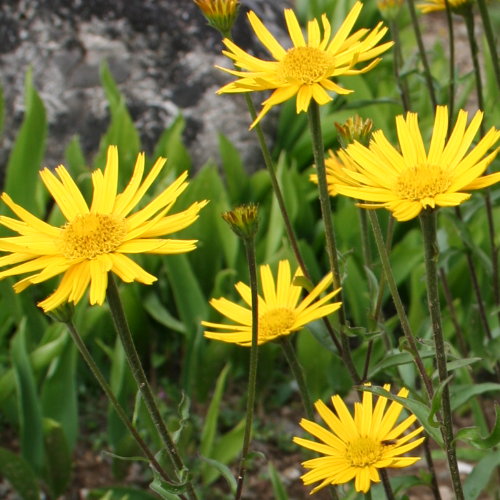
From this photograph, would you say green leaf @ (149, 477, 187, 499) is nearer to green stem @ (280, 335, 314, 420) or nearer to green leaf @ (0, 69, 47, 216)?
green stem @ (280, 335, 314, 420)

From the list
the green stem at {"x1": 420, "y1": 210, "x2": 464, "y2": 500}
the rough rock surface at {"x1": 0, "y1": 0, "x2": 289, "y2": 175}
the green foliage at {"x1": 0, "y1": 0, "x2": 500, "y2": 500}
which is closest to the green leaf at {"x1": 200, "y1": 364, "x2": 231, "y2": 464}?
the green foliage at {"x1": 0, "y1": 0, "x2": 500, "y2": 500}

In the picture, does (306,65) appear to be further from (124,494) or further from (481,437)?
(124,494)

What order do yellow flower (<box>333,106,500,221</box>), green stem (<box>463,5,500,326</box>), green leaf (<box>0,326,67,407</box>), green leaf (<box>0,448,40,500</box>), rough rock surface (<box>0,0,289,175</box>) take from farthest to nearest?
rough rock surface (<box>0,0,289,175</box>)
green leaf (<box>0,326,67,407</box>)
green leaf (<box>0,448,40,500</box>)
green stem (<box>463,5,500,326</box>)
yellow flower (<box>333,106,500,221</box>)

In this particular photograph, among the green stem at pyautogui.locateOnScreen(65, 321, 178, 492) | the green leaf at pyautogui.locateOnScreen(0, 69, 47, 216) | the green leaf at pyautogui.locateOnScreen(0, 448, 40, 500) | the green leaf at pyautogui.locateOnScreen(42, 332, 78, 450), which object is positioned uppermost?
the green leaf at pyautogui.locateOnScreen(0, 69, 47, 216)

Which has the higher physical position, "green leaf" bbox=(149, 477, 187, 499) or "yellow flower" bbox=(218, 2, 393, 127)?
"yellow flower" bbox=(218, 2, 393, 127)

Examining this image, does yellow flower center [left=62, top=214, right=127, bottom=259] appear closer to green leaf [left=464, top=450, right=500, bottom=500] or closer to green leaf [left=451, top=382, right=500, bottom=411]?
green leaf [left=451, top=382, right=500, bottom=411]

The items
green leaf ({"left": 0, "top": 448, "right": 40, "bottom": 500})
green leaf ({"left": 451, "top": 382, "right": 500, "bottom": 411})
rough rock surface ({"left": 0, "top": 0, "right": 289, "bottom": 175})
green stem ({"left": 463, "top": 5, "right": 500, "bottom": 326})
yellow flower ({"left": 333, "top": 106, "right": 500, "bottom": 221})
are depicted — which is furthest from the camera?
rough rock surface ({"left": 0, "top": 0, "right": 289, "bottom": 175})

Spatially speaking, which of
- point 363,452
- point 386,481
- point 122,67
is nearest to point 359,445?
point 363,452

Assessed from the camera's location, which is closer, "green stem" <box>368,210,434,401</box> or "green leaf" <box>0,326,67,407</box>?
"green stem" <box>368,210,434,401</box>
